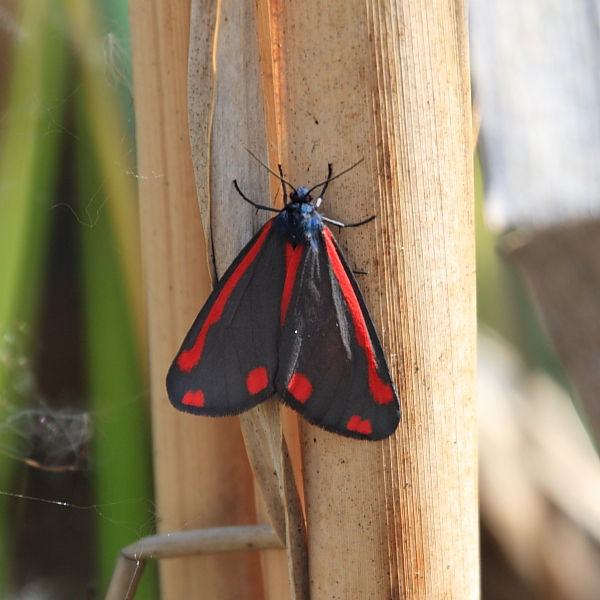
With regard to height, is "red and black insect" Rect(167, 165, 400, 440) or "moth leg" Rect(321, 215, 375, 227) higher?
"moth leg" Rect(321, 215, 375, 227)

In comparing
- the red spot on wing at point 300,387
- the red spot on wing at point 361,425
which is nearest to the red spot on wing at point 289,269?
the red spot on wing at point 300,387

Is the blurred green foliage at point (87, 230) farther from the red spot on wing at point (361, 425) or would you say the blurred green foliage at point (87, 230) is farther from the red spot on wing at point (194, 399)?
the red spot on wing at point (361, 425)

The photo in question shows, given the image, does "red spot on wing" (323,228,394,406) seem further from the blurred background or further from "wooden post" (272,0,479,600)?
the blurred background

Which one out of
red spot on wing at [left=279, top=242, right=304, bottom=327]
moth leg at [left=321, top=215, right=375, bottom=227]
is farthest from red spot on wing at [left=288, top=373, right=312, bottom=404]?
moth leg at [left=321, top=215, right=375, bottom=227]

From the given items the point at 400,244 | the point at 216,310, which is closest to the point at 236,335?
the point at 216,310

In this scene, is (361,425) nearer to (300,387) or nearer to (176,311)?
(300,387)

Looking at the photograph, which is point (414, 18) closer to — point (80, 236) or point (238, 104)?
point (238, 104)
